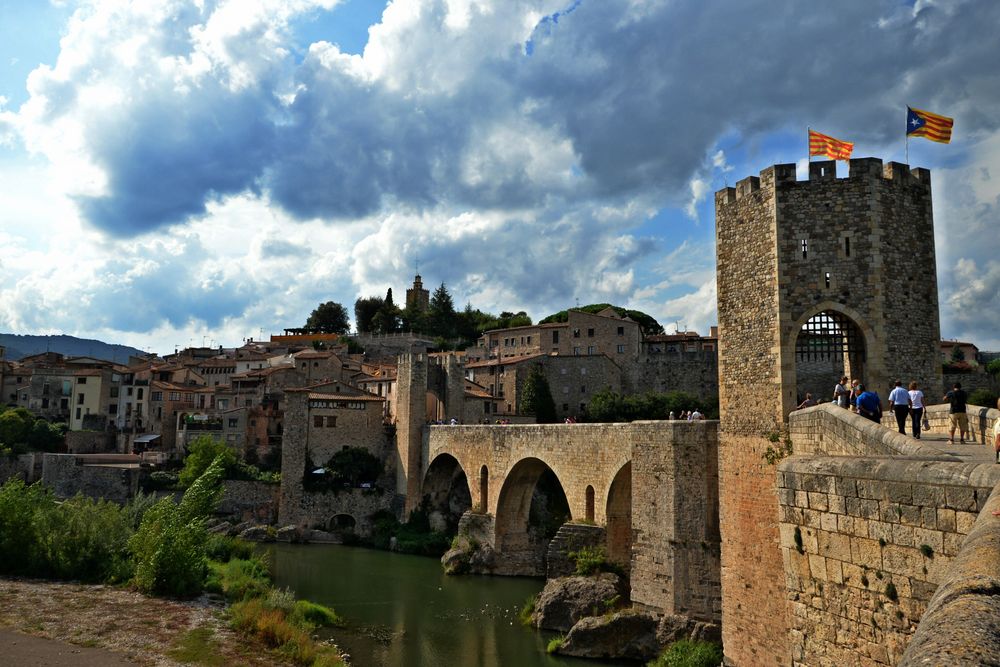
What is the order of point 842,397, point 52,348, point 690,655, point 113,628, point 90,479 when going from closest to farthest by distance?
point 842,397 < point 690,655 < point 113,628 < point 90,479 < point 52,348

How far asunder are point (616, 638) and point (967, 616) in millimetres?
19396

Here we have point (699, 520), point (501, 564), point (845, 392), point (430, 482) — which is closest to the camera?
point (845, 392)

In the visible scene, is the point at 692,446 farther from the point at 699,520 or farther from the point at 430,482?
the point at 430,482

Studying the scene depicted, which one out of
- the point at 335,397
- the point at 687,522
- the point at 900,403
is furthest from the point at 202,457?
the point at 900,403

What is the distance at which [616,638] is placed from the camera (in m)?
21.3

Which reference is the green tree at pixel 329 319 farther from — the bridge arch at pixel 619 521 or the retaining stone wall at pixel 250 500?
the bridge arch at pixel 619 521

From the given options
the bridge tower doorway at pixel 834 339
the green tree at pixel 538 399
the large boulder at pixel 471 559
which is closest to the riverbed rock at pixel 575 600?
the large boulder at pixel 471 559

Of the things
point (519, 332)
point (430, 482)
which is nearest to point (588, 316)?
point (519, 332)

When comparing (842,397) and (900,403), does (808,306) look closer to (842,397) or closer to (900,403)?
(842,397)

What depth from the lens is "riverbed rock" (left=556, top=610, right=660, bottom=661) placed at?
20844mm

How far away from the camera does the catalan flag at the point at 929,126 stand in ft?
48.0

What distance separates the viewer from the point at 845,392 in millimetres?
13867

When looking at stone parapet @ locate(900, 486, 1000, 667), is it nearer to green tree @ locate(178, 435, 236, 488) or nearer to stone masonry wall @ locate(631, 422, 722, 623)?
stone masonry wall @ locate(631, 422, 722, 623)

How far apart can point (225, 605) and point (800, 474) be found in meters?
22.9
